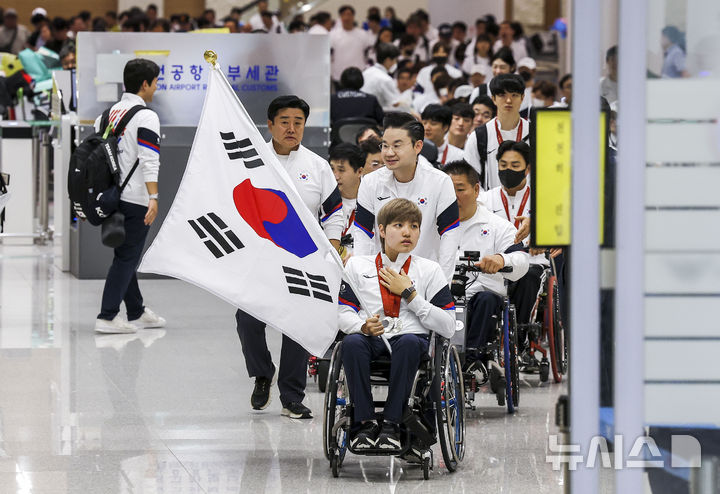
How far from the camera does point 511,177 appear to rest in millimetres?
7152

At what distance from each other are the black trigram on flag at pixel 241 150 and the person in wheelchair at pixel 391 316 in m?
0.61

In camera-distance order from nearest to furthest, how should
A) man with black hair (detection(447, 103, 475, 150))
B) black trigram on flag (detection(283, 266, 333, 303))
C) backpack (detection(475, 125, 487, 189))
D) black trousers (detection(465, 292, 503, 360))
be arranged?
black trigram on flag (detection(283, 266, 333, 303)) → black trousers (detection(465, 292, 503, 360)) → backpack (detection(475, 125, 487, 189)) → man with black hair (detection(447, 103, 475, 150))

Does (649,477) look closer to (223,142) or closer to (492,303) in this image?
(223,142)

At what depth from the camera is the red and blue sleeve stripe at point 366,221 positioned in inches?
243

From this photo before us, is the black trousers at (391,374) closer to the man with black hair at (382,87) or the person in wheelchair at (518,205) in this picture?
the person in wheelchair at (518,205)

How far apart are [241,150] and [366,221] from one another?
2.68 ft

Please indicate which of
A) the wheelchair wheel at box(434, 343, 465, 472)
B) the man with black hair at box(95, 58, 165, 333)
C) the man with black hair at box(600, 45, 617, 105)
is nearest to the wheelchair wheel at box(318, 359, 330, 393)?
the wheelchair wheel at box(434, 343, 465, 472)

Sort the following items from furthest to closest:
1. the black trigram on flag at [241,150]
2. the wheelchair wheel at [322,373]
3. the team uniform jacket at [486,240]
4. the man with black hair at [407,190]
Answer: the wheelchair wheel at [322,373]
the team uniform jacket at [486,240]
the man with black hair at [407,190]
the black trigram on flag at [241,150]

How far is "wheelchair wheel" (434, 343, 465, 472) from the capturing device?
5.28 meters

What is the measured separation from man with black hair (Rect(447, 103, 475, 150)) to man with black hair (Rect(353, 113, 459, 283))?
3.70 meters

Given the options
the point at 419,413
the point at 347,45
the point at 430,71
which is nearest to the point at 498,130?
the point at 419,413

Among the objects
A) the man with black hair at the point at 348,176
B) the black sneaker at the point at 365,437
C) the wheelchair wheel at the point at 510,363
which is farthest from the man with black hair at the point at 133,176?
the black sneaker at the point at 365,437

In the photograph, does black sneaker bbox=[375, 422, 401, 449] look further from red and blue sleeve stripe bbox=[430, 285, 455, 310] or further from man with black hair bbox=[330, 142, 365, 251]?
man with black hair bbox=[330, 142, 365, 251]

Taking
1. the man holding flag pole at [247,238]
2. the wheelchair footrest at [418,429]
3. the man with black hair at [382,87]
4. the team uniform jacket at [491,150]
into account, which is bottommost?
A: the wheelchair footrest at [418,429]
